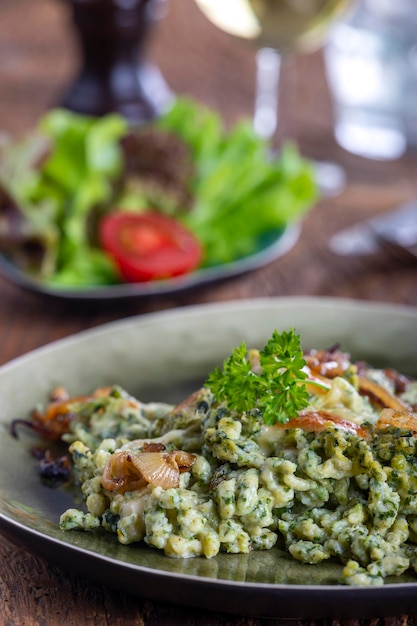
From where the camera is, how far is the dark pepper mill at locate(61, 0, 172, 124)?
478 cm

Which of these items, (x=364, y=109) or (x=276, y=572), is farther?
(x=364, y=109)

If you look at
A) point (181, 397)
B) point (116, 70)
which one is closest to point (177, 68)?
point (116, 70)

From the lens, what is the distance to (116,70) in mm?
5031

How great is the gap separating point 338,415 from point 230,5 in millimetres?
2626

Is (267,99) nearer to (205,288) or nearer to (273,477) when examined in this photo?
(205,288)

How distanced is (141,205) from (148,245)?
1.14 ft

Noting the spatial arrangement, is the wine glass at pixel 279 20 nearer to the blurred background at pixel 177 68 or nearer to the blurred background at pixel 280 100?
the blurred background at pixel 280 100

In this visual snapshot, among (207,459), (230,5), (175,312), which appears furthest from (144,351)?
(230,5)

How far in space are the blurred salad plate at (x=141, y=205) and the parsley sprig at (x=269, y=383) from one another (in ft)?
4.47

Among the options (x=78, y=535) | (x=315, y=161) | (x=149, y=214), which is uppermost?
(x=78, y=535)

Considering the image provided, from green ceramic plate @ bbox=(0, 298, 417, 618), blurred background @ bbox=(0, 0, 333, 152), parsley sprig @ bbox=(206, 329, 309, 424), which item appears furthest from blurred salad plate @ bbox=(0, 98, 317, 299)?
parsley sprig @ bbox=(206, 329, 309, 424)

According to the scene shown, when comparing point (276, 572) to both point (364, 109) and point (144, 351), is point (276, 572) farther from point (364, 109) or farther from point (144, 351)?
point (364, 109)

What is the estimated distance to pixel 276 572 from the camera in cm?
191

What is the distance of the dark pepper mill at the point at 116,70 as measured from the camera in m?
4.78
